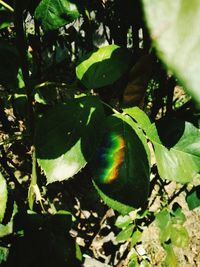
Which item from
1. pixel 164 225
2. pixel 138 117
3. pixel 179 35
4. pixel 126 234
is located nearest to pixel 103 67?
pixel 138 117

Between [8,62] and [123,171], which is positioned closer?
[123,171]

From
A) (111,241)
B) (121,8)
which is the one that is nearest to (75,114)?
(121,8)

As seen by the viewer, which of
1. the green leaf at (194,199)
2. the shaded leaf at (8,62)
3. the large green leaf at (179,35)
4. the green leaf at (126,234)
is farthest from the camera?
the green leaf at (126,234)

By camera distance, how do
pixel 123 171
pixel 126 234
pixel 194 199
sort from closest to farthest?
1. pixel 123 171
2. pixel 194 199
3. pixel 126 234

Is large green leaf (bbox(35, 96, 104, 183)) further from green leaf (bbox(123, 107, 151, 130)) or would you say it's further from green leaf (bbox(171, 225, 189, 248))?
green leaf (bbox(171, 225, 189, 248))

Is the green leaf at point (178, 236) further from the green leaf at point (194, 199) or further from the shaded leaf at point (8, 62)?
the shaded leaf at point (8, 62)

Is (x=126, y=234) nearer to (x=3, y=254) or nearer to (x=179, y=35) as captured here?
(x=3, y=254)

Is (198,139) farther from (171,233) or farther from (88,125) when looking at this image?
(171,233)

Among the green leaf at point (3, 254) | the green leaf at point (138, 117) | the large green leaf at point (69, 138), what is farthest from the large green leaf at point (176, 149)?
the green leaf at point (3, 254)
